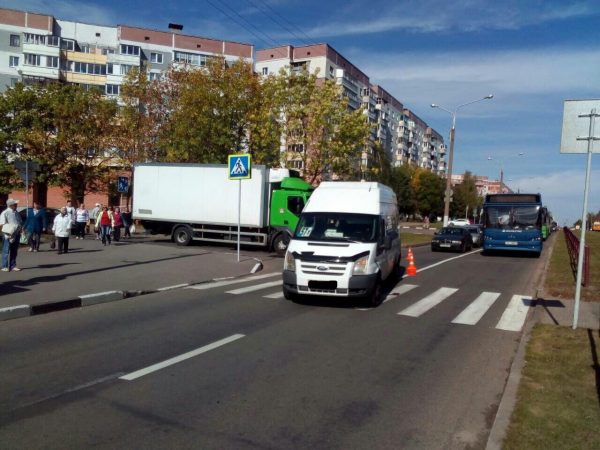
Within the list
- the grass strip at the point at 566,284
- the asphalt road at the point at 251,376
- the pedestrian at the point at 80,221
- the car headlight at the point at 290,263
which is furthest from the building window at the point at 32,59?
the car headlight at the point at 290,263

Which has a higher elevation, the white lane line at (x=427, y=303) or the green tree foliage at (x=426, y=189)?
the green tree foliage at (x=426, y=189)

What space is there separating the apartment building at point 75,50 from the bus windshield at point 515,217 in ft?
138

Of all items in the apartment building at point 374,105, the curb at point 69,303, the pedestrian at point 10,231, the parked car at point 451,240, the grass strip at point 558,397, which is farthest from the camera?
the apartment building at point 374,105

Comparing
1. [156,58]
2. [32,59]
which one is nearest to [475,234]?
[156,58]

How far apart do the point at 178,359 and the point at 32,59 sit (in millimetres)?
60139

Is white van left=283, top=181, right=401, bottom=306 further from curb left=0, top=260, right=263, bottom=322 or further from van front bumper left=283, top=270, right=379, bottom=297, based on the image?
curb left=0, top=260, right=263, bottom=322

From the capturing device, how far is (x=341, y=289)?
963 centimetres

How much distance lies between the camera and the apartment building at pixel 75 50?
56.2 metres

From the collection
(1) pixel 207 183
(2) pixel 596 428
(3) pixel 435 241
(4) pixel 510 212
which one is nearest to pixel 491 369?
(2) pixel 596 428

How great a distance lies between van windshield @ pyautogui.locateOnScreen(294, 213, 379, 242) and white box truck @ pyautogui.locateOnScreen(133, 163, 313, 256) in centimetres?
1004

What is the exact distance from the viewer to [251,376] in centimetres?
572

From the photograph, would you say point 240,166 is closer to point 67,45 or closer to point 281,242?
point 281,242

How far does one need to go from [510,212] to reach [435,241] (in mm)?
4368

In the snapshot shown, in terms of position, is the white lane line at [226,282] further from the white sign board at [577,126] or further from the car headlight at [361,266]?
the white sign board at [577,126]
